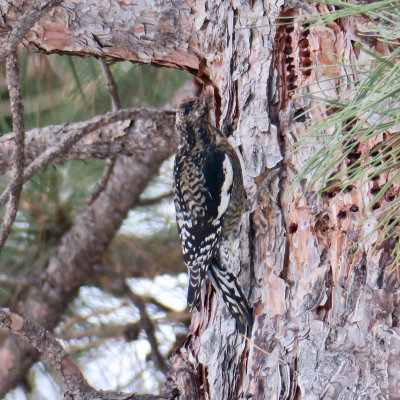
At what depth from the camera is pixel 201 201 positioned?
2.18m

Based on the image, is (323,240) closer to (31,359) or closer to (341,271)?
(341,271)

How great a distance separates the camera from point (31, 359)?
9.22ft

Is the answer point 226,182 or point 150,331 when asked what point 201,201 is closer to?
point 226,182

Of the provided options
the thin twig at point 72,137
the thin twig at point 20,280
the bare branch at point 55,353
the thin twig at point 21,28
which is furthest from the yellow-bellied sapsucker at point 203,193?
the thin twig at point 20,280

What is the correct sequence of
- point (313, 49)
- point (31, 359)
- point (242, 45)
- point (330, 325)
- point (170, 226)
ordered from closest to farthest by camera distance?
point (330, 325) → point (313, 49) → point (242, 45) → point (31, 359) → point (170, 226)

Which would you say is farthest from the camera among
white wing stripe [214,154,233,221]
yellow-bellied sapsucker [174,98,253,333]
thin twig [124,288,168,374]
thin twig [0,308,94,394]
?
thin twig [124,288,168,374]

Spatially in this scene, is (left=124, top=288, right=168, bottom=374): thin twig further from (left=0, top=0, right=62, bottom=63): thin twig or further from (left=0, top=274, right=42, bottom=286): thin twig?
(left=0, top=0, right=62, bottom=63): thin twig

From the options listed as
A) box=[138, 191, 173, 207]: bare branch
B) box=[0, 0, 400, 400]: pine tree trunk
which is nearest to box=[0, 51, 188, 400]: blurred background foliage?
box=[138, 191, 173, 207]: bare branch

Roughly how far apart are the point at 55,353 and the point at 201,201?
73 cm

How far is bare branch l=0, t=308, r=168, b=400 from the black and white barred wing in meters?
0.43

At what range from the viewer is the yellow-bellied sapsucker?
1956 mm

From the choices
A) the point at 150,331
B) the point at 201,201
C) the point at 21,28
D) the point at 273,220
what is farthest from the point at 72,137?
the point at 150,331

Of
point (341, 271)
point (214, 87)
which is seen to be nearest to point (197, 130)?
point (214, 87)

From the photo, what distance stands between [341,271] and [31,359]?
1.61 m
